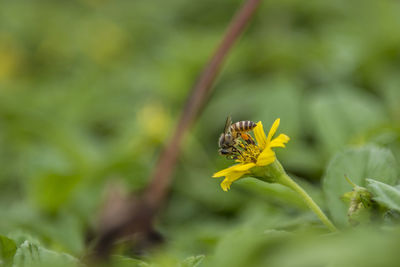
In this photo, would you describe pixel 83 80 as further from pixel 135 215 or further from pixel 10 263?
pixel 10 263

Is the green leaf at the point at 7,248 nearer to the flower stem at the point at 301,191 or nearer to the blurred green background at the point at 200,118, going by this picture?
the blurred green background at the point at 200,118

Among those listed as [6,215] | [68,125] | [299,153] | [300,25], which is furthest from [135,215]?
[300,25]

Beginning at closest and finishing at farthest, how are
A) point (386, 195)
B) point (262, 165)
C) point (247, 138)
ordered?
point (386, 195) < point (262, 165) < point (247, 138)

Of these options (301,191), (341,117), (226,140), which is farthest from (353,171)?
(341,117)

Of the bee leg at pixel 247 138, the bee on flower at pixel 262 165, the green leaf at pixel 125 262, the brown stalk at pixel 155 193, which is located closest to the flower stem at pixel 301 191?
the bee on flower at pixel 262 165

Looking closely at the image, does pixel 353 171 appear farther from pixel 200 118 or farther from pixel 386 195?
pixel 200 118

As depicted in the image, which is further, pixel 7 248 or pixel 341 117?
pixel 341 117
